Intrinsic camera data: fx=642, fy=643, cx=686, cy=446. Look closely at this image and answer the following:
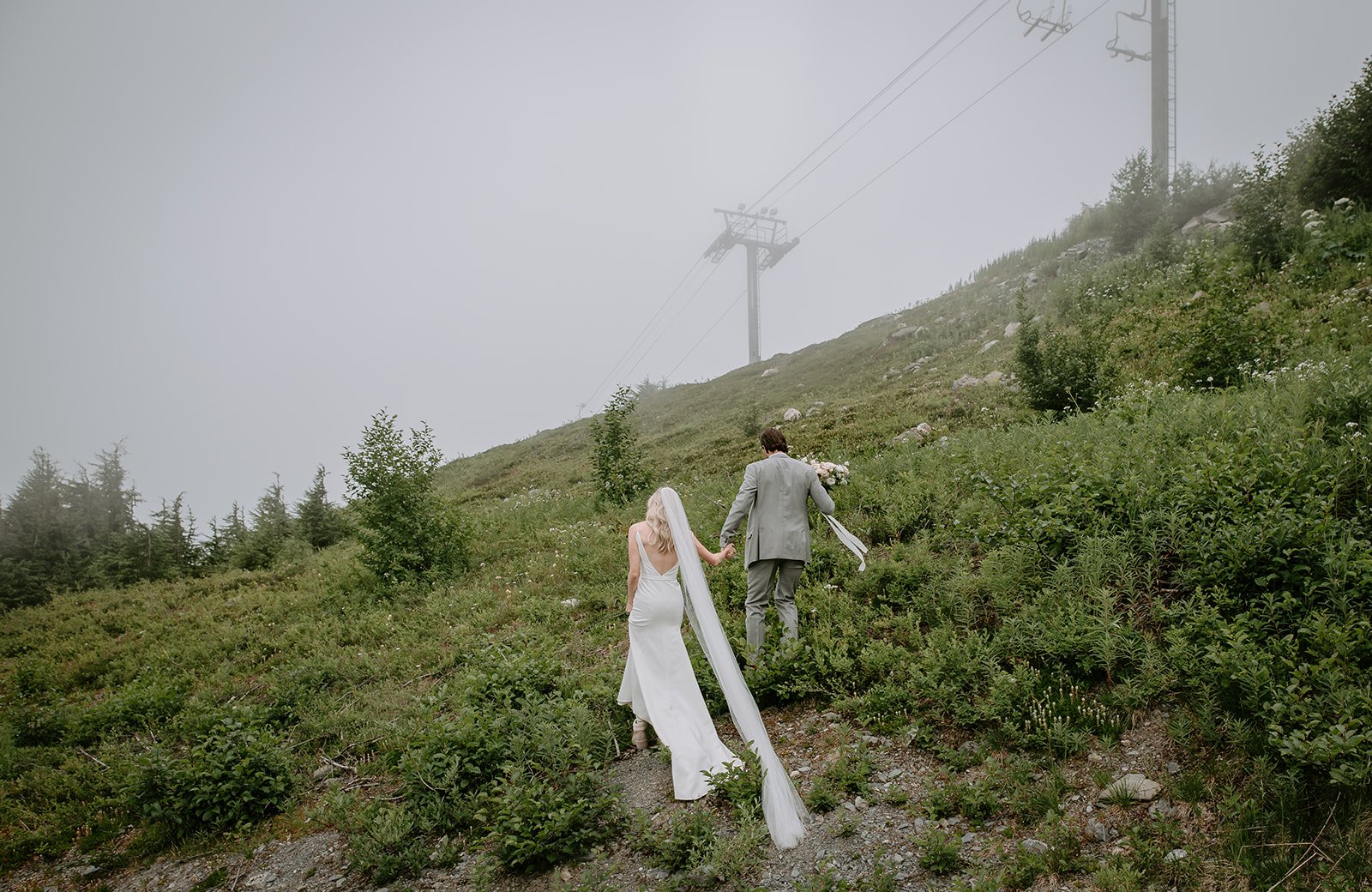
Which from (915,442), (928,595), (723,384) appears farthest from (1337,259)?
(723,384)

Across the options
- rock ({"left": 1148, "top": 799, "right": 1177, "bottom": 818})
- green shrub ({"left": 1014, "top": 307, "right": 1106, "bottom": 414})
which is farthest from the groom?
green shrub ({"left": 1014, "top": 307, "right": 1106, "bottom": 414})

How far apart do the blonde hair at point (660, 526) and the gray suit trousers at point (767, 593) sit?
1.38m

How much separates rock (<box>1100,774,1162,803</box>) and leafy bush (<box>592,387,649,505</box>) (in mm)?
13892

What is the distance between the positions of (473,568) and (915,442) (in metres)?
10.6

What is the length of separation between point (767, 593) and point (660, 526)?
1.90 meters

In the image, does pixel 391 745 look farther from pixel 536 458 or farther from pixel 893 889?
pixel 536 458

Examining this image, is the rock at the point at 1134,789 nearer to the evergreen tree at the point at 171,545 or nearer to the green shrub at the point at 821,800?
the green shrub at the point at 821,800

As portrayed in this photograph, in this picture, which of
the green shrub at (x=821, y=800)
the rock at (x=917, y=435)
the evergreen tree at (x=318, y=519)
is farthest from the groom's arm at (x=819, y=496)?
the evergreen tree at (x=318, y=519)

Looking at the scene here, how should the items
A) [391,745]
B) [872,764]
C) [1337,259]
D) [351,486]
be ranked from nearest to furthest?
[872,764] → [391,745] → [1337,259] → [351,486]

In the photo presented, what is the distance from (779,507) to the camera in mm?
7566

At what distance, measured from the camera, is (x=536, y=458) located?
110 feet

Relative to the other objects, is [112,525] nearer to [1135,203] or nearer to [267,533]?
[267,533]

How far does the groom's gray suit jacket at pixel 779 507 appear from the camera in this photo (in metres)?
7.51

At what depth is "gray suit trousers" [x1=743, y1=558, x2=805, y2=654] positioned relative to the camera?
7.65 metres
